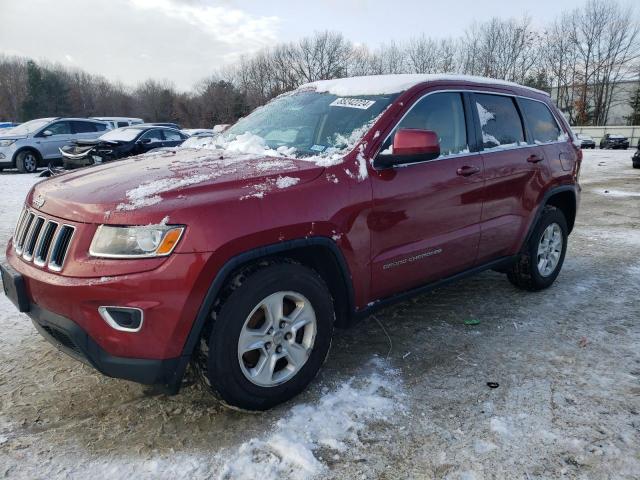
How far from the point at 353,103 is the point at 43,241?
203 cm

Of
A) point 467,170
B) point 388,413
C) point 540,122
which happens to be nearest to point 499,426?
point 388,413

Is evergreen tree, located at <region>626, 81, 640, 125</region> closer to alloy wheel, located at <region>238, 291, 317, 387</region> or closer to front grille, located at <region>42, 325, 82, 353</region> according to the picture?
alloy wheel, located at <region>238, 291, 317, 387</region>

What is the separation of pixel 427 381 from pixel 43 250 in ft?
7.32

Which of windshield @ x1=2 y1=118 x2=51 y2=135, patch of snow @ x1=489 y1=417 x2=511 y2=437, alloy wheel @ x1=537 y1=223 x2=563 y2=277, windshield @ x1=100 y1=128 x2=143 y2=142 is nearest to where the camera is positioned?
patch of snow @ x1=489 y1=417 x2=511 y2=437

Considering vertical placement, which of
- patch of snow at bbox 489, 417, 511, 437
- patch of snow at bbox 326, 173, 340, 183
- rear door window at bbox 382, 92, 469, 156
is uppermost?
rear door window at bbox 382, 92, 469, 156

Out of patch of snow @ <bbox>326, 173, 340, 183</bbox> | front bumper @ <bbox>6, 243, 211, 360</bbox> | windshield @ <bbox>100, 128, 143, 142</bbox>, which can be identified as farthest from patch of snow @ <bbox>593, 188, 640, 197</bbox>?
windshield @ <bbox>100, 128, 143, 142</bbox>

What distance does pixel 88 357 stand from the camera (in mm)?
2207

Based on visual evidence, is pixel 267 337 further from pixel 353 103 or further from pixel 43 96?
pixel 43 96

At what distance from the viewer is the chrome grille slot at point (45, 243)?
2367mm

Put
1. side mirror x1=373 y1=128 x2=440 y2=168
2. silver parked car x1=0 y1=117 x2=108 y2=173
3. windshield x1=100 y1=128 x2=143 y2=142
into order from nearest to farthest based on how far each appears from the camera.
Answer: side mirror x1=373 y1=128 x2=440 y2=168
windshield x1=100 y1=128 x2=143 y2=142
silver parked car x1=0 y1=117 x2=108 y2=173

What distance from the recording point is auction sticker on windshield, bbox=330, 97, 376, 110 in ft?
10.4

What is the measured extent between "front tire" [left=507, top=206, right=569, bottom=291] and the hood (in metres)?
2.52

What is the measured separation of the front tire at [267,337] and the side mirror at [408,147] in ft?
2.63

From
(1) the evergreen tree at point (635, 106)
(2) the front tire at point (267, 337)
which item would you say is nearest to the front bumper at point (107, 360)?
(2) the front tire at point (267, 337)
